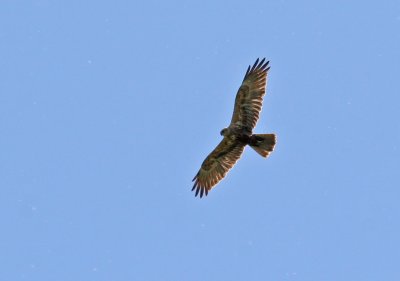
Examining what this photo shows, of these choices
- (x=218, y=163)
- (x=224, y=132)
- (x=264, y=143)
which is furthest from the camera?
(x=218, y=163)

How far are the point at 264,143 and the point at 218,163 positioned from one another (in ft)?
6.31

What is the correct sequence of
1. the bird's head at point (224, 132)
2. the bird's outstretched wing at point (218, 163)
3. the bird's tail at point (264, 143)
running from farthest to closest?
1. the bird's outstretched wing at point (218, 163)
2. the bird's head at point (224, 132)
3. the bird's tail at point (264, 143)

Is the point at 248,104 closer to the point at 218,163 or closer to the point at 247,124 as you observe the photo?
the point at 247,124

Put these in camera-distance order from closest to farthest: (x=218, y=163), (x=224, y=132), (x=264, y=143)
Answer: (x=264, y=143)
(x=224, y=132)
(x=218, y=163)

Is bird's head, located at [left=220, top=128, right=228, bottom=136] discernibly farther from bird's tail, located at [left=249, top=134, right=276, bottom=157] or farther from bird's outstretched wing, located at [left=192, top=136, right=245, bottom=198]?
bird's tail, located at [left=249, top=134, right=276, bottom=157]

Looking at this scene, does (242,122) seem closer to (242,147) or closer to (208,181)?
(242,147)

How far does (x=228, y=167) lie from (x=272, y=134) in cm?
199

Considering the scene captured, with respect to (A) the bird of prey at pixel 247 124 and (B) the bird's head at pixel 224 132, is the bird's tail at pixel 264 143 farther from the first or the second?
(B) the bird's head at pixel 224 132

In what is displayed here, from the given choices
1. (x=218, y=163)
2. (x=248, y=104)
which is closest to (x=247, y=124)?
(x=248, y=104)

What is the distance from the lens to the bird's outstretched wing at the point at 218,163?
2089cm

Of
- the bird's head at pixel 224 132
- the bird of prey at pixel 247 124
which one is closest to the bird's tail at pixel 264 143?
the bird of prey at pixel 247 124

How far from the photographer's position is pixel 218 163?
2142 centimetres

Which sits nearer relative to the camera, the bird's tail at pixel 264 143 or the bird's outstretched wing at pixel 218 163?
the bird's tail at pixel 264 143

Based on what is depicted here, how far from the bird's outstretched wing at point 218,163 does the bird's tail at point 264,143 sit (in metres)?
0.67
